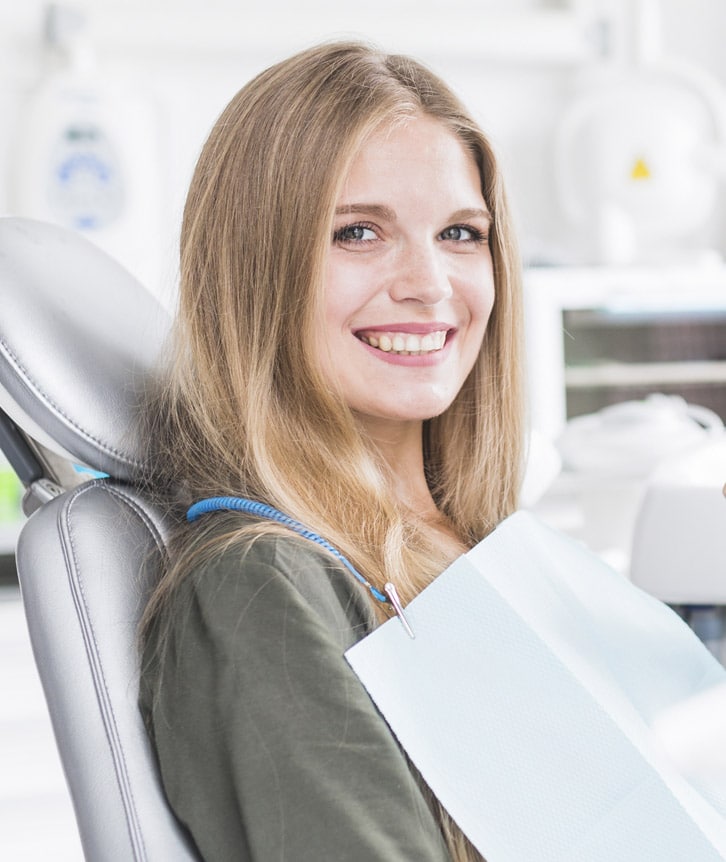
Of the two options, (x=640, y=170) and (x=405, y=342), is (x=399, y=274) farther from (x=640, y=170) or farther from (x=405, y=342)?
(x=640, y=170)

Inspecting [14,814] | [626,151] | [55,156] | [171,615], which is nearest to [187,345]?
[171,615]

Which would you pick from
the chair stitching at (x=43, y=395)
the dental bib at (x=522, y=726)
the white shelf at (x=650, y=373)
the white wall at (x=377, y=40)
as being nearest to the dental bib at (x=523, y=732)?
the dental bib at (x=522, y=726)

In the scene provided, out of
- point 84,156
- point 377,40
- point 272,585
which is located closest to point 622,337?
point 377,40

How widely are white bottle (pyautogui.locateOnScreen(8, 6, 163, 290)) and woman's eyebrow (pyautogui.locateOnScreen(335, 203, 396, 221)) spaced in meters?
2.12

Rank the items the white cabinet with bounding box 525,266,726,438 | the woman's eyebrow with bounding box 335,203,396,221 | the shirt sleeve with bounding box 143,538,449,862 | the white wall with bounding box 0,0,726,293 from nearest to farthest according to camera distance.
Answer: the shirt sleeve with bounding box 143,538,449,862
the woman's eyebrow with bounding box 335,203,396,221
the white cabinet with bounding box 525,266,726,438
the white wall with bounding box 0,0,726,293

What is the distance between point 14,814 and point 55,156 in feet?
5.25

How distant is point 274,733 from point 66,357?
0.33m

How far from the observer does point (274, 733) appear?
647mm

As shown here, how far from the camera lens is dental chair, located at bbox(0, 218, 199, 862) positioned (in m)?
0.71

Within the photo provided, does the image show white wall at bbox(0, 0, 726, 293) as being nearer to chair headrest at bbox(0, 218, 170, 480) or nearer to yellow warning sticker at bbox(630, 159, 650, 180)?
yellow warning sticker at bbox(630, 159, 650, 180)

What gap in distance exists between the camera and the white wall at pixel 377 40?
301 centimetres

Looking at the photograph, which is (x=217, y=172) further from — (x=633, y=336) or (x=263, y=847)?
(x=633, y=336)

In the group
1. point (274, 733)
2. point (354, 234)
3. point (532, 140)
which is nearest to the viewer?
point (274, 733)

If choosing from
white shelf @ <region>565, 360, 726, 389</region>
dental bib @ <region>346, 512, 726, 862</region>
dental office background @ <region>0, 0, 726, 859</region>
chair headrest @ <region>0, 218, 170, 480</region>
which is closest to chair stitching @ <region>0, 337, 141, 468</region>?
chair headrest @ <region>0, 218, 170, 480</region>
